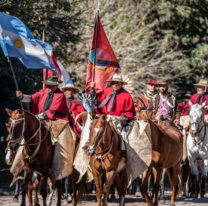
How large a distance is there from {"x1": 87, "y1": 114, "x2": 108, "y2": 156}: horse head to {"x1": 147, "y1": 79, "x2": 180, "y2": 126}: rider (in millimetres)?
4160

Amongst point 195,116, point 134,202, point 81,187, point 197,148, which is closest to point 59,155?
point 81,187

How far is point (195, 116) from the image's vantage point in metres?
19.0

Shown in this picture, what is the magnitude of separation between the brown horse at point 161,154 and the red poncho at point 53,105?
1.61m

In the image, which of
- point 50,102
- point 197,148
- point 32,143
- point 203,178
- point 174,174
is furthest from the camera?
point 203,178

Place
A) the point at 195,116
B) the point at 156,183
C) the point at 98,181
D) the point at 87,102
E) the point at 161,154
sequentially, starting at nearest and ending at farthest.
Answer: the point at 98,181 < the point at 87,102 < the point at 156,183 < the point at 161,154 < the point at 195,116

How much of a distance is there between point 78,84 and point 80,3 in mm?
3449

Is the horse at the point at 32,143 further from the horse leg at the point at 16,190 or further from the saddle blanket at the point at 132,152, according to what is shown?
the horse leg at the point at 16,190

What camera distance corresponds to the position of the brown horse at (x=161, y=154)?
15805 millimetres

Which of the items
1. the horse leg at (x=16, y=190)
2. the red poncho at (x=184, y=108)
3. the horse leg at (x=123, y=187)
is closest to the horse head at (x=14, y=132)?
the horse leg at (x=123, y=187)

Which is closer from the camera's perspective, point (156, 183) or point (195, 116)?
point (156, 183)

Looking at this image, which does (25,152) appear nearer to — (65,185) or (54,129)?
(54,129)

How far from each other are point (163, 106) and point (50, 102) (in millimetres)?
3670

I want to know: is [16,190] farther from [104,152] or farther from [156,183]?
[104,152]

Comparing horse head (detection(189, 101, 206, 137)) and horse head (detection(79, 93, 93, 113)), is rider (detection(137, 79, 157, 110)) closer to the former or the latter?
horse head (detection(189, 101, 206, 137))
